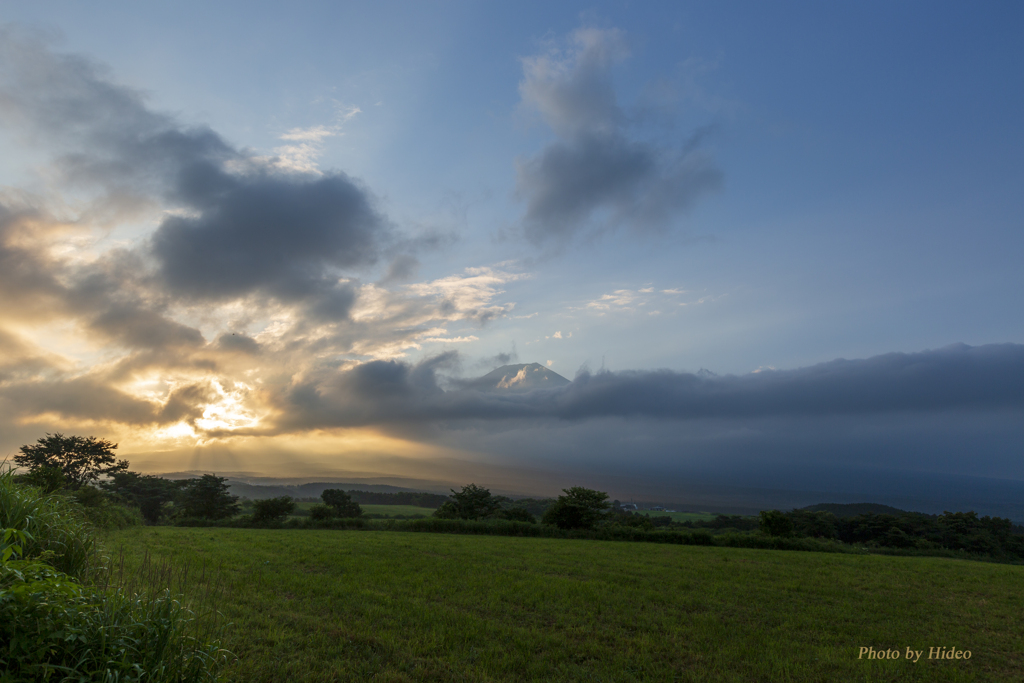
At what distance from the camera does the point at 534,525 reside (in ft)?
104

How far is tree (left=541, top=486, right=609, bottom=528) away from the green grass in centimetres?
1541

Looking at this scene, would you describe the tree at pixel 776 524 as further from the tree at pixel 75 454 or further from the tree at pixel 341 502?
the tree at pixel 75 454

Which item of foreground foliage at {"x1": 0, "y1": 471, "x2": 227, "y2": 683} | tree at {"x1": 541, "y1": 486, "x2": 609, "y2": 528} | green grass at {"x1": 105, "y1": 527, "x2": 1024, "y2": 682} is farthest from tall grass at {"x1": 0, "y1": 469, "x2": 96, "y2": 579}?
tree at {"x1": 541, "y1": 486, "x2": 609, "y2": 528}

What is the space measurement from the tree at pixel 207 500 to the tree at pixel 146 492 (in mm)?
1411

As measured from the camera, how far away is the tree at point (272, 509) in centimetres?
3691

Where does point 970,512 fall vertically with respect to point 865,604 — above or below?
below

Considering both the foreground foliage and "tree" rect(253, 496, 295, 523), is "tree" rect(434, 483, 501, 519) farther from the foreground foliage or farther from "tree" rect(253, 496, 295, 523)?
the foreground foliage

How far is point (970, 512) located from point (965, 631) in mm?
45930

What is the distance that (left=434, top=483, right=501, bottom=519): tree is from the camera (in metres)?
37.8

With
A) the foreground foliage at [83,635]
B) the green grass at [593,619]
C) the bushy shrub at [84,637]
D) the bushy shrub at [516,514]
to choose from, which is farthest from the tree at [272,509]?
the bushy shrub at [84,637]

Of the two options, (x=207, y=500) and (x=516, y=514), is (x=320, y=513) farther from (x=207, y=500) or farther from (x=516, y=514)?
(x=516, y=514)

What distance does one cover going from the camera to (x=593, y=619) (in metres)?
9.55

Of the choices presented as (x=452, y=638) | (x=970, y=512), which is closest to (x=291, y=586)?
(x=452, y=638)

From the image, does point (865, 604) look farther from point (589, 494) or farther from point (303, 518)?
point (303, 518)
